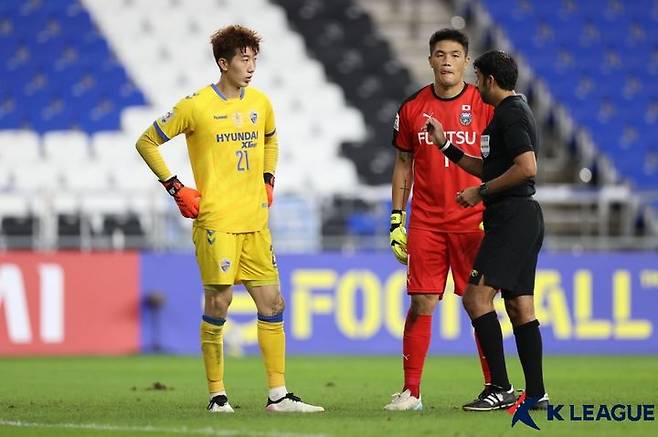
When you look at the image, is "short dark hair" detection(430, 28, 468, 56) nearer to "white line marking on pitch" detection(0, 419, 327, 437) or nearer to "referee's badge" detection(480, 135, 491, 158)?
"referee's badge" detection(480, 135, 491, 158)

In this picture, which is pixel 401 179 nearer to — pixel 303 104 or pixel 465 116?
pixel 465 116

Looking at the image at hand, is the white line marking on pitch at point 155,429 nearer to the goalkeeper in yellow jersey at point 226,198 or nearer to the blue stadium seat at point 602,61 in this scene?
the goalkeeper in yellow jersey at point 226,198

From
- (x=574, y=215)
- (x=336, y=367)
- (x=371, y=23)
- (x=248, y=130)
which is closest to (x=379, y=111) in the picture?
(x=371, y=23)

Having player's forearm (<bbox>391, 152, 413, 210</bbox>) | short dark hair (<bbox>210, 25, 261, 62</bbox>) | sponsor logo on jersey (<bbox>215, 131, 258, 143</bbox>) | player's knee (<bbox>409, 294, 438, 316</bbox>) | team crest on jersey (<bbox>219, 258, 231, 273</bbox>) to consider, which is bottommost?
player's knee (<bbox>409, 294, 438, 316</bbox>)

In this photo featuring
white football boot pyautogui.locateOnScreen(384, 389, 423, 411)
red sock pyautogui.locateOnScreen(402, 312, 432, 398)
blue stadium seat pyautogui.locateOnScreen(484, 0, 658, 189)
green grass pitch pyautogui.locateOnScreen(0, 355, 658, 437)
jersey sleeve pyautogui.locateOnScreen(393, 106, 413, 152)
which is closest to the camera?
green grass pitch pyautogui.locateOnScreen(0, 355, 658, 437)

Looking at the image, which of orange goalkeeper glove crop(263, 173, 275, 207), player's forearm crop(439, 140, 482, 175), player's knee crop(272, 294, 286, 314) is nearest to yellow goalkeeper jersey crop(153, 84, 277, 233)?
orange goalkeeper glove crop(263, 173, 275, 207)

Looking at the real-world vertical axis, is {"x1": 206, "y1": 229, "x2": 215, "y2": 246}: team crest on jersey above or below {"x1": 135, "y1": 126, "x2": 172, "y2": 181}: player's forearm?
below

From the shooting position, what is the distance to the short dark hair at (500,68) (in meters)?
8.12

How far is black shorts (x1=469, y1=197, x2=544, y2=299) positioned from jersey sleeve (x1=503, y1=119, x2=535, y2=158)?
316 millimetres

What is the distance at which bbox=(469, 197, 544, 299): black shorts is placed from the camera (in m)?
8.03

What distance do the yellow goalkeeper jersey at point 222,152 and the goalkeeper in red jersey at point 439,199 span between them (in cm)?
103

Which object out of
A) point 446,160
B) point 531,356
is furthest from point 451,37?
point 531,356

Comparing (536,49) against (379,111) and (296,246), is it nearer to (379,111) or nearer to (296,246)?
(379,111)

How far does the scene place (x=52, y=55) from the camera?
21.0 m
